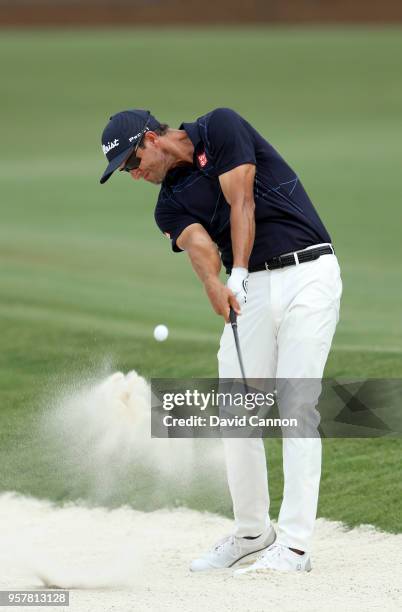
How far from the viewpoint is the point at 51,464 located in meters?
8.09

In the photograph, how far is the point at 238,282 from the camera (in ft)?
19.1

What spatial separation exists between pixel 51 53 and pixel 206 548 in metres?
34.4

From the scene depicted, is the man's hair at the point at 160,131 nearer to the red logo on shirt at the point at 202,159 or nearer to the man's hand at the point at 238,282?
the red logo on shirt at the point at 202,159

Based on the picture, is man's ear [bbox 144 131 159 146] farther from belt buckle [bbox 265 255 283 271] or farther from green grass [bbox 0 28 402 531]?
green grass [bbox 0 28 402 531]

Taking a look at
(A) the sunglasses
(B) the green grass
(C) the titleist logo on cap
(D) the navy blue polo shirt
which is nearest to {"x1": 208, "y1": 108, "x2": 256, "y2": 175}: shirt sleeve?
(D) the navy blue polo shirt

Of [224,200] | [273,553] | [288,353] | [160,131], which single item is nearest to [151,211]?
[160,131]

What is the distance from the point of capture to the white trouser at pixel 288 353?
19.1 feet

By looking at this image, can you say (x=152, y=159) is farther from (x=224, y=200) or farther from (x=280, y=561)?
(x=280, y=561)

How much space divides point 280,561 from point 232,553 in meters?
0.53

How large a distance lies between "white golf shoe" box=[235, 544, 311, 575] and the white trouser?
0.04 meters

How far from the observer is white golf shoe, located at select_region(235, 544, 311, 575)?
583 cm

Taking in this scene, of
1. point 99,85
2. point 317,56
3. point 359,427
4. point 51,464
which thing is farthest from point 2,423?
point 317,56

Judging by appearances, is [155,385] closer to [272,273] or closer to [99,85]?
[272,273]


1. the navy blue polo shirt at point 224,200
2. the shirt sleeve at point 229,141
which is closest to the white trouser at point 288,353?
the navy blue polo shirt at point 224,200
